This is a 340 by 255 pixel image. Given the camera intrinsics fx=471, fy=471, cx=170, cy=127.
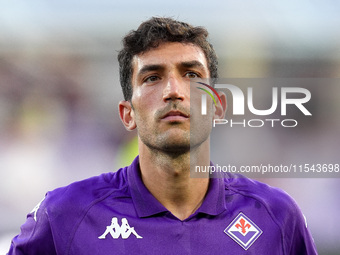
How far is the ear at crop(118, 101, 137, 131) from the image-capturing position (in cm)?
238

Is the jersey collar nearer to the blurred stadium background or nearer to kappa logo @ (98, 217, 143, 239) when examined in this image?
kappa logo @ (98, 217, 143, 239)

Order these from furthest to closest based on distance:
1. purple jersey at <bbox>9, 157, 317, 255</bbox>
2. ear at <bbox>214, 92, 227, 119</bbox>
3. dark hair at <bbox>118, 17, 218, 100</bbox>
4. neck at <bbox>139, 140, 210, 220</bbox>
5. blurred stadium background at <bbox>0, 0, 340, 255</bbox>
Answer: blurred stadium background at <bbox>0, 0, 340, 255</bbox>
ear at <bbox>214, 92, 227, 119</bbox>
dark hair at <bbox>118, 17, 218, 100</bbox>
neck at <bbox>139, 140, 210, 220</bbox>
purple jersey at <bbox>9, 157, 317, 255</bbox>

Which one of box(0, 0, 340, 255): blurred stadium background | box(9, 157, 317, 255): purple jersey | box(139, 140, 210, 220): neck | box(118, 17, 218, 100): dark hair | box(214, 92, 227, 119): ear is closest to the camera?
box(9, 157, 317, 255): purple jersey

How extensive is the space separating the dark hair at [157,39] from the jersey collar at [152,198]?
17.5 inches

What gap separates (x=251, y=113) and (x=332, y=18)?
1575mm

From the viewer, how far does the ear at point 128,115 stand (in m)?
2.38

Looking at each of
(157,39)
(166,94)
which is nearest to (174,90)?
(166,94)

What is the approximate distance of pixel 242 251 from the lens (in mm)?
2033

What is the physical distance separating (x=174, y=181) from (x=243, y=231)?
38 centimetres

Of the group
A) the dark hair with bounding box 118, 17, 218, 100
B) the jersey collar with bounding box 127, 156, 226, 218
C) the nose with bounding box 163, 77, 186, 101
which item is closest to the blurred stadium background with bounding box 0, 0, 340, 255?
the dark hair with bounding box 118, 17, 218, 100

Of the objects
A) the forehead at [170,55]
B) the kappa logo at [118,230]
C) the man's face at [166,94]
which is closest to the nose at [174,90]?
the man's face at [166,94]

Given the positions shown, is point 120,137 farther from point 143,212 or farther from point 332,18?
point 143,212

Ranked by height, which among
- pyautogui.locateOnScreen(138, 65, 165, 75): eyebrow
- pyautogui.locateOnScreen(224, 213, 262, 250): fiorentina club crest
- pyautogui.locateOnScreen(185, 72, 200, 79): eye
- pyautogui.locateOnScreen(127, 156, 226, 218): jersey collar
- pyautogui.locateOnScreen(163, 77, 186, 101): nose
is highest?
pyautogui.locateOnScreen(138, 65, 165, 75): eyebrow

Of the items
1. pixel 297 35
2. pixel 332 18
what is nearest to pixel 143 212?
pixel 297 35
